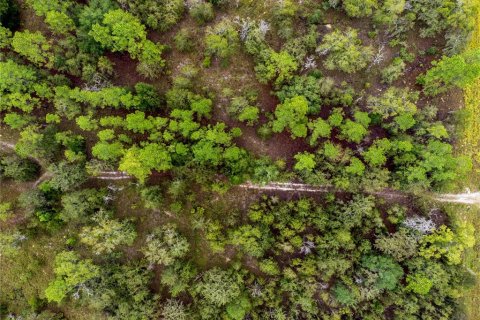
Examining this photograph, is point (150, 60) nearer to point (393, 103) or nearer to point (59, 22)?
point (59, 22)

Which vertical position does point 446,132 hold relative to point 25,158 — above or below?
above

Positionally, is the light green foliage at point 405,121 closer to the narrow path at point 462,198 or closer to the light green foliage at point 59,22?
the narrow path at point 462,198

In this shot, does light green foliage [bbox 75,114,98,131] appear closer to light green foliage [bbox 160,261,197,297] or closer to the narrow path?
light green foliage [bbox 160,261,197,297]

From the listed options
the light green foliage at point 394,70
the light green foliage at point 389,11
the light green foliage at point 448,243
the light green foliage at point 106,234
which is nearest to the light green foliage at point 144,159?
the light green foliage at point 106,234

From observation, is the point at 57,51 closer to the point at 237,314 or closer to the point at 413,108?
the point at 237,314

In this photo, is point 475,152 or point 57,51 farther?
point 475,152

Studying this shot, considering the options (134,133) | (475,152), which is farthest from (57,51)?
(475,152)
